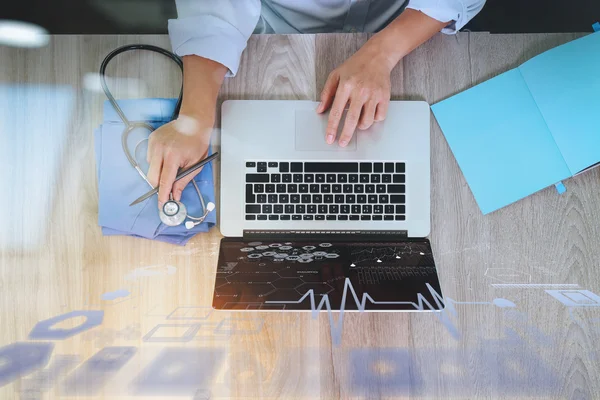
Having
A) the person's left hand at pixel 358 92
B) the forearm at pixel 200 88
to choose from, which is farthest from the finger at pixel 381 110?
the forearm at pixel 200 88

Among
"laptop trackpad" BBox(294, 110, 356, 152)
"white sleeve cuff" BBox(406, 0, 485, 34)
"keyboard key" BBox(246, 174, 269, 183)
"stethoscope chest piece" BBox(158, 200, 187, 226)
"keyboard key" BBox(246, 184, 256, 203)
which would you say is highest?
"white sleeve cuff" BBox(406, 0, 485, 34)

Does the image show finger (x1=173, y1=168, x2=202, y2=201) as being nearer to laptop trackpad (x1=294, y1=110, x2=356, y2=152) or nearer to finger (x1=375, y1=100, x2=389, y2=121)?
laptop trackpad (x1=294, y1=110, x2=356, y2=152)

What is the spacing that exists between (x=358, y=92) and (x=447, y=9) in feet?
0.63

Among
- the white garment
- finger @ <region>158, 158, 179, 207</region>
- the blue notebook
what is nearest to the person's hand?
finger @ <region>158, 158, 179, 207</region>

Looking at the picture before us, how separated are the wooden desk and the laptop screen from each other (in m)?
0.03

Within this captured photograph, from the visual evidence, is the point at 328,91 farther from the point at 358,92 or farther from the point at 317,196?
the point at 317,196

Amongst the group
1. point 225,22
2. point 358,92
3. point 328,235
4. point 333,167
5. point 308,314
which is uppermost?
point 225,22

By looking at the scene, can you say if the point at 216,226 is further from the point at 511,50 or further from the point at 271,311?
the point at 511,50

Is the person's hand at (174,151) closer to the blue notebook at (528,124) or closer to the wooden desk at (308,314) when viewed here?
the wooden desk at (308,314)

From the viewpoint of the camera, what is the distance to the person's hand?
0.66 m

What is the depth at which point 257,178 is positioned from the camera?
68 centimetres

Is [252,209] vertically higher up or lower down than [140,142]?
lower down

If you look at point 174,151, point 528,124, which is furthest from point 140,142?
point 528,124

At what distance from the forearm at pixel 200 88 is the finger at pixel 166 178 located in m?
0.08
